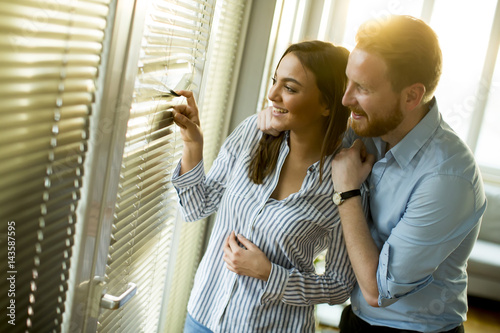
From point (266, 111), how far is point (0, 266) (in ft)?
2.77

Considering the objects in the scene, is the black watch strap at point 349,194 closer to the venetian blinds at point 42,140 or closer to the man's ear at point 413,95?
Result: the man's ear at point 413,95

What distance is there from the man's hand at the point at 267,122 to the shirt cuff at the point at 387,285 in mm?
442

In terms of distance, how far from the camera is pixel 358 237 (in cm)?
131

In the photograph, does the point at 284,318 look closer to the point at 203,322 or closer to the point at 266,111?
the point at 203,322

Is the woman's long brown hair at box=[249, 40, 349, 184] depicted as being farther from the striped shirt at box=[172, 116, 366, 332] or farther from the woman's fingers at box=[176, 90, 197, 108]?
the woman's fingers at box=[176, 90, 197, 108]

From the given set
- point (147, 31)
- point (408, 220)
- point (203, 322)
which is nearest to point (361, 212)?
point (408, 220)

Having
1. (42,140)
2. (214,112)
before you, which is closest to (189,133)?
(42,140)

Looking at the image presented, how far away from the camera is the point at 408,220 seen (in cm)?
128

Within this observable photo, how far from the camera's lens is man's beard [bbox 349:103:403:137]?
1.33m

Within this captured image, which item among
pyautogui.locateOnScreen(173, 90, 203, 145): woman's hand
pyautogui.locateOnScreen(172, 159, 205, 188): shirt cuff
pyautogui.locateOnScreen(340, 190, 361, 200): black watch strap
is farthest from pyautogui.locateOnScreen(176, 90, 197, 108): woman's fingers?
A: pyautogui.locateOnScreen(340, 190, 361, 200): black watch strap

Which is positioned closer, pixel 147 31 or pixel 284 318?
pixel 147 31

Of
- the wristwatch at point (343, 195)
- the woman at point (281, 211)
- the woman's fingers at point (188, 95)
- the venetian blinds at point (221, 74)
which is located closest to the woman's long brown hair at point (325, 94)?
the woman at point (281, 211)

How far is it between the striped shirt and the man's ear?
26 centimetres

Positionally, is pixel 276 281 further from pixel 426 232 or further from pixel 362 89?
pixel 362 89
